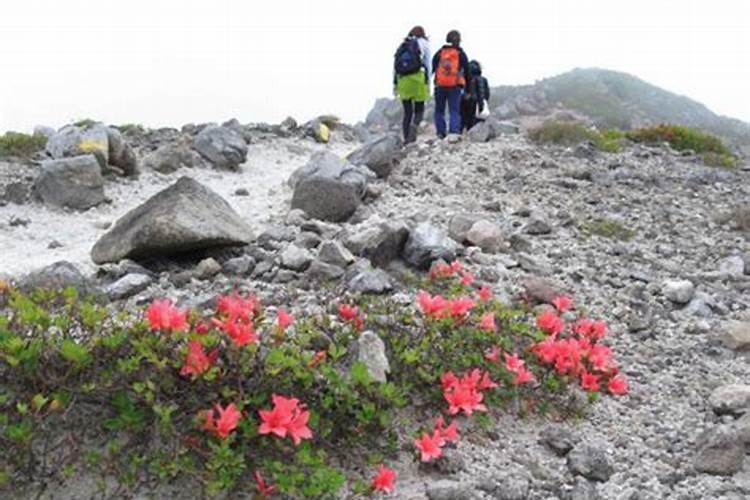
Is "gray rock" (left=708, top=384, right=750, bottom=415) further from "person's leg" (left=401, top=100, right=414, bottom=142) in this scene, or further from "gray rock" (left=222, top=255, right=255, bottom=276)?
"person's leg" (left=401, top=100, right=414, bottom=142)

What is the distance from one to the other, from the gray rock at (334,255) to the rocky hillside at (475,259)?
0.02 m

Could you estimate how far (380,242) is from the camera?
7.20 metres

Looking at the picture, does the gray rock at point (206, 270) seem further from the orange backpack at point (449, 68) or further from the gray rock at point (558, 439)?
the orange backpack at point (449, 68)

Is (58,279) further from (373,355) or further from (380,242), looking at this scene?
(373,355)

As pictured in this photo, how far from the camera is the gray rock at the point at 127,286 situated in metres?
6.39

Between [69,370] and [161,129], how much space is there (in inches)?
548

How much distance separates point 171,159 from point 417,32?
17.5 ft

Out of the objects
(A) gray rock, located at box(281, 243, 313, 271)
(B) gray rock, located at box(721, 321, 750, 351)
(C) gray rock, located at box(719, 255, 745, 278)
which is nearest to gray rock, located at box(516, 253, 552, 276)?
(B) gray rock, located at box(721, 321, 750, 351)

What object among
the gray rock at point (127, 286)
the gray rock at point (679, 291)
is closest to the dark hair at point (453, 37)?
the gray rock at point (679, 291)

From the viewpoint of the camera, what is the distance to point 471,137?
14.3 metres

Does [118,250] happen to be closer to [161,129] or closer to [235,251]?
[235,251]

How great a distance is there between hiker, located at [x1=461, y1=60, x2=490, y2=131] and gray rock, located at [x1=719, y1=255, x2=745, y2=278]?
8226 millimetres

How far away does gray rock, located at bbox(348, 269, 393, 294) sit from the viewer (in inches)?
244

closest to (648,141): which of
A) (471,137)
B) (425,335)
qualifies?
(471,137)
